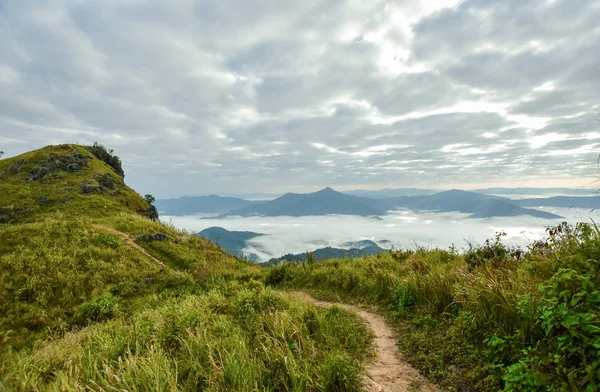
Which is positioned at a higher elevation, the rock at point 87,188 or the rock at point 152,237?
the rock at point 87,188

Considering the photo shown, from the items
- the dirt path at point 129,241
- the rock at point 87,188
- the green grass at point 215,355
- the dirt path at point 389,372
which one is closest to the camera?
the green grass at point 215,355

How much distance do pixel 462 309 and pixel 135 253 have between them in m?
17.8

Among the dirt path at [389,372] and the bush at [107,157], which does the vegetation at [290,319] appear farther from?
the bush at [107,157]

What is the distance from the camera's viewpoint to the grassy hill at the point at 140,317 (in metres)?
4.58

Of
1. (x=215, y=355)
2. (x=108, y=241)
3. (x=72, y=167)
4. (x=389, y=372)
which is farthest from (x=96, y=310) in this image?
(x=72, y=167)

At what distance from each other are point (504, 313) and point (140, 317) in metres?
9.70

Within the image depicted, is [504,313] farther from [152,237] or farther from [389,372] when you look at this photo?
[152,237]

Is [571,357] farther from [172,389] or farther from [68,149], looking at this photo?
[68,149]

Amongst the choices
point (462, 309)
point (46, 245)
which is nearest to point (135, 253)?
point (46, 245)

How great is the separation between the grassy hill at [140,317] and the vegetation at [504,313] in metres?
1.67

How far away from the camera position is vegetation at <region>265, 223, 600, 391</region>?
3.47 m

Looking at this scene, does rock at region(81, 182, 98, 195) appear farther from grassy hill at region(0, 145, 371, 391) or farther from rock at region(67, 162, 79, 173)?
rock at region(67, 162, 79, 173)

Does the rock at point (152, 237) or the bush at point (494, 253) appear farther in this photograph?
the rock at point (152, 237)

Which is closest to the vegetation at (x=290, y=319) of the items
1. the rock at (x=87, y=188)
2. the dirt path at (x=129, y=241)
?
the dirt path at (x=129, y=241)
